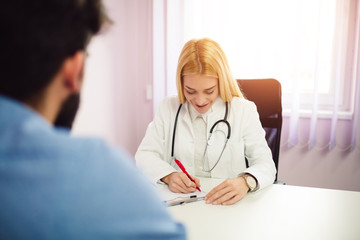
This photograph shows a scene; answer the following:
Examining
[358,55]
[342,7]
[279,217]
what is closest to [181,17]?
[342,7]

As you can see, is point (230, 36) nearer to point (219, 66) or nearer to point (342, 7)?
point (342, 7)

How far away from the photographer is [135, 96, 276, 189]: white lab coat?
132 cm

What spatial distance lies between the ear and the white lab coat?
85 cm

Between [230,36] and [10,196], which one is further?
[230,36]

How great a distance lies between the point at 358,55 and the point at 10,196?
222 cm

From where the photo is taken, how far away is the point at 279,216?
852mm

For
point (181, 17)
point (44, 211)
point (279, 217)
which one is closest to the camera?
point (44, 211)

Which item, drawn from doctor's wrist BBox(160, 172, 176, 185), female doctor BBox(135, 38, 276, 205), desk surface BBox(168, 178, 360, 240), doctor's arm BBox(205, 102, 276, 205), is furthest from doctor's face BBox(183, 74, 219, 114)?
desk surface BBox(168, 178, 360, 240)

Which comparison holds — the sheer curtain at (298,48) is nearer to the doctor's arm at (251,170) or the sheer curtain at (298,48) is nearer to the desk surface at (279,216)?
the doctor's arm at (251,170)

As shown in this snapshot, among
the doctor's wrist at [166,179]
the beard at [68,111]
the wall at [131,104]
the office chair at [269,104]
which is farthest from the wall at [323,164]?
the beard at [68,111]

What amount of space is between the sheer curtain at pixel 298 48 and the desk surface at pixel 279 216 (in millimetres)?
1235

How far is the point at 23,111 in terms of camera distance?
34cm

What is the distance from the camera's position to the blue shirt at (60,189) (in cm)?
31

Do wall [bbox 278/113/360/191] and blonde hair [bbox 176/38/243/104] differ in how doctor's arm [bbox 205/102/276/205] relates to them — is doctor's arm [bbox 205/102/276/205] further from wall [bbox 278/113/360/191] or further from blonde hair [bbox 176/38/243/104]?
wall [bbox 278/113/360/191]
